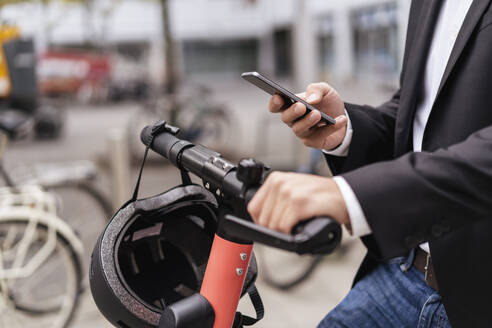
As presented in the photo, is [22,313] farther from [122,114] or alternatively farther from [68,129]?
[122,114]

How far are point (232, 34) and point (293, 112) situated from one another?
34089 mm

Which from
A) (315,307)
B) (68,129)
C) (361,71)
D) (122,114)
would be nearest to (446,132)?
(315,307)

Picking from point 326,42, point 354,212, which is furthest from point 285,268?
point 326,42

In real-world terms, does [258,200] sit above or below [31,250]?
above

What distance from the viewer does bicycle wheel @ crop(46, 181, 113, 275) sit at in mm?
3633

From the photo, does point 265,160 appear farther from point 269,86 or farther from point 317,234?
point 317,234

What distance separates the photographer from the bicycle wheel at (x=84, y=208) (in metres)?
3.63

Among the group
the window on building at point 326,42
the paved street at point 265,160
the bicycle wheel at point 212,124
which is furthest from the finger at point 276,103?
the window on building at point 326,42

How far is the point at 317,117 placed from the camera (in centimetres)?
125

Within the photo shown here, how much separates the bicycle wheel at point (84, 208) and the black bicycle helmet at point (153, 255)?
2377mm

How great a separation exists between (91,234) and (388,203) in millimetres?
3467

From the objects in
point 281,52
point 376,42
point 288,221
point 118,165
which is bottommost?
point 281,52

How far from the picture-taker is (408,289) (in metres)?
1.40

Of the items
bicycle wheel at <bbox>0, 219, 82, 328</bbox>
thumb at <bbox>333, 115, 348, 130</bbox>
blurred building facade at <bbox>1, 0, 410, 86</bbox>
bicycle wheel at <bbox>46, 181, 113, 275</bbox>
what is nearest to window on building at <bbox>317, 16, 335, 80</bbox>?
blurred building facade at <bbox>1, 0, 410, 86</bbox>
